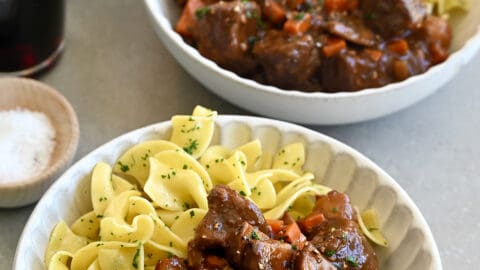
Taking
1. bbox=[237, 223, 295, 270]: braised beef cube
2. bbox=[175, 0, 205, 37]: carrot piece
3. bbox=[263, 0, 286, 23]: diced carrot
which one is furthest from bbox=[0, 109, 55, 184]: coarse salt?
bbox=[263, 0, 286, 23]: diced carrot

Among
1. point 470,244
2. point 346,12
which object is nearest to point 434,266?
point 470,244

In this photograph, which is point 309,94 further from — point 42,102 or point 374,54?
point 42,102

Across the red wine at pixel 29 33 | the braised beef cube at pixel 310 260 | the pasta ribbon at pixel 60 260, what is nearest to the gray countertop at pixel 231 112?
the red wine at pixel 29 33

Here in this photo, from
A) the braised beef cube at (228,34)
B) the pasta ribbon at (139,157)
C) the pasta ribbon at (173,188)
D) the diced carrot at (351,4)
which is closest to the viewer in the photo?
the pasta ribbon at (173,188)

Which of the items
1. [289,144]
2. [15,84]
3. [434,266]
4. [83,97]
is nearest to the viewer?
[434,266]

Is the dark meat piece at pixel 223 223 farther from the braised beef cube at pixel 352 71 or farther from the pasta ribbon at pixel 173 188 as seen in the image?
the braised beef cube at pixel 352 71

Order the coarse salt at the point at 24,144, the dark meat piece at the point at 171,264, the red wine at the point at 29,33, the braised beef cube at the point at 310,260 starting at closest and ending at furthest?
1. the braised beef cube at the point at 310,260
2. the dark meat piece at the point at 171,264
3. the coarse salt at the point at 24,144
4. the red wine at the point at 29,33

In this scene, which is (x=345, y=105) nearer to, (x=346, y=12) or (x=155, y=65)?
(x=346, y=12)
